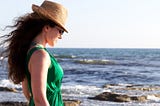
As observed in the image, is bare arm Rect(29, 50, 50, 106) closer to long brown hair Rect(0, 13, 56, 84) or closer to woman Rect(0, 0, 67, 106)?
woman Rect(0, 0, 67, 106)

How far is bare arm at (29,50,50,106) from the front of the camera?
3699 millimetres

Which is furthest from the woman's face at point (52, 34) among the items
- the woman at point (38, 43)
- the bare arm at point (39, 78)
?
the bare arm at point (39, 78)

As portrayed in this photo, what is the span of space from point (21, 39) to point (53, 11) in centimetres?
34

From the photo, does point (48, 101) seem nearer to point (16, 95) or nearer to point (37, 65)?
point (37, 65)

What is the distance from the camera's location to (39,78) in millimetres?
3699

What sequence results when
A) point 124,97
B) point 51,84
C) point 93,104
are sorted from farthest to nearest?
1. point 124,97
2. point 93,104
3. point 51,84

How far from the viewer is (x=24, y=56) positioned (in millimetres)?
4055

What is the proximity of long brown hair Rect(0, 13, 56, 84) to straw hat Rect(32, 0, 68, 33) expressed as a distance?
1.6 inches

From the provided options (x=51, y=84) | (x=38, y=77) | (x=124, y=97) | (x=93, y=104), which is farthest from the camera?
(x=124, y=97)

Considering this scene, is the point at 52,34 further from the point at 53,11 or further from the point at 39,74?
the point at 39,74

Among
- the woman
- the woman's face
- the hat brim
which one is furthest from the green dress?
the hat brim

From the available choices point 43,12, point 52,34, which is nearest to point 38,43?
point 52,34

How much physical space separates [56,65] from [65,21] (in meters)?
0.37

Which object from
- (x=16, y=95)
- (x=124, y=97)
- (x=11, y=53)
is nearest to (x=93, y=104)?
(x=124, y=97)
